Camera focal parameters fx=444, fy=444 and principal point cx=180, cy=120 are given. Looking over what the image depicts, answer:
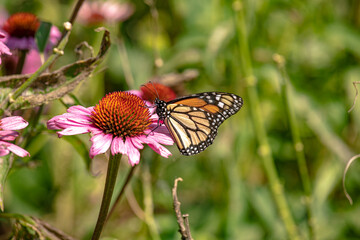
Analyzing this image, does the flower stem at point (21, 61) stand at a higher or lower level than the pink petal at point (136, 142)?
higher

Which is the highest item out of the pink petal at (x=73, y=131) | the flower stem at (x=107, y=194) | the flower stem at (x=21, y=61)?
the flower stem at (x=21, y=61)

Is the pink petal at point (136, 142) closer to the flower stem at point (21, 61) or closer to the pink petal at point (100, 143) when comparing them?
the pink petal at point (100, 143)

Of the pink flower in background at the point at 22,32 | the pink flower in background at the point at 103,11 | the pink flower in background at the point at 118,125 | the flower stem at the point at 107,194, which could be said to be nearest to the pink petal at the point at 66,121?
the pink flower in background at the point at 118,125

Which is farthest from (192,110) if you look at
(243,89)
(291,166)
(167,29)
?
(167,29)

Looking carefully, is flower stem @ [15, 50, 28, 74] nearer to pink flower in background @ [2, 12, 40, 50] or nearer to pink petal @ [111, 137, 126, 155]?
pink flower in background @ [2, 12, 40, 50]

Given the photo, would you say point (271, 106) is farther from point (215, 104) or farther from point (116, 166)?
point (116, 166)

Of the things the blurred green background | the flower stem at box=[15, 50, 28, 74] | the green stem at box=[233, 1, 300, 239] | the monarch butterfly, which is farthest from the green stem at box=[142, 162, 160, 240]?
the flower stem at box=[15, 50, 28, 74]

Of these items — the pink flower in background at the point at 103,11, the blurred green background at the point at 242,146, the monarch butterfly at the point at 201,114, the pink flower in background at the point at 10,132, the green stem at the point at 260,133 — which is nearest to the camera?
the pink flower in background at the point at 10,132
